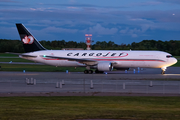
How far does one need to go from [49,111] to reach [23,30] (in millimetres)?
34388

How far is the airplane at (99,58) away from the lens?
139ft

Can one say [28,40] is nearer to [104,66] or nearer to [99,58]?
[99,58]

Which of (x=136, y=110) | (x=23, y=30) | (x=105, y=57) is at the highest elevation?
(x=23, y=30)

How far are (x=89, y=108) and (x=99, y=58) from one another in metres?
27.8

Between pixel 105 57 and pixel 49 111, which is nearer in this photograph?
pixel 49 111

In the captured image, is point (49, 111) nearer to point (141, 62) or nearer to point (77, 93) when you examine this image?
point (77, 93)

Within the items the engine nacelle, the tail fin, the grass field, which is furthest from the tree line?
the grass field

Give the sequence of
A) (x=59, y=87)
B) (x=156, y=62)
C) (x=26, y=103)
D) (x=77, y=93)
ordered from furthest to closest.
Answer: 1. (x=156, y=62)
2. (x=59, y=87)
3. (x=77, y=93)
4. (x=26, y=103)

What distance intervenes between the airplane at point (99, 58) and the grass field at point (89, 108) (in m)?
21.8

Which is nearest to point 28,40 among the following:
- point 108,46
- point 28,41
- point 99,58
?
point 28,41

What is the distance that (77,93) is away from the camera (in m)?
23.2

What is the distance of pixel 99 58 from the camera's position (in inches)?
1740

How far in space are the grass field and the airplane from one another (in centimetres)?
2185

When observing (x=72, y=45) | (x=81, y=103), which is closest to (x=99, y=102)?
(x=81, y=103)
